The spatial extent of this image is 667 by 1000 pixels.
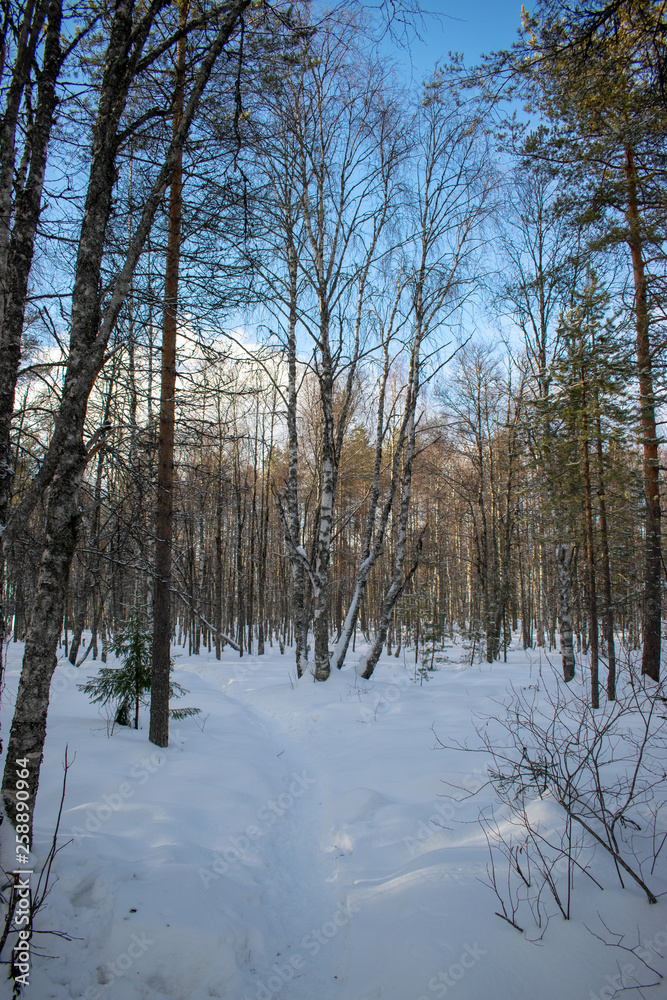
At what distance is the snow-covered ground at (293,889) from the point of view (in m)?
2.37

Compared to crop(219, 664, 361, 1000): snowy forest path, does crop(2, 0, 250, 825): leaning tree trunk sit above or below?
above

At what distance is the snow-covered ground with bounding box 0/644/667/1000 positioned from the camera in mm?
2373

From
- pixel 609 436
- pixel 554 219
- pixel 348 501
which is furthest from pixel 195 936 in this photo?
pixel 348 501

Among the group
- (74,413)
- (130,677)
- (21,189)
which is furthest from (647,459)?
(21,189)

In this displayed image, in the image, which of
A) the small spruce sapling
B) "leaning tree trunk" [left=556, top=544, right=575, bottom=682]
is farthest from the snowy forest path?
"leaning tree trunk" [left=556, top=544, right=575, bottom=682]

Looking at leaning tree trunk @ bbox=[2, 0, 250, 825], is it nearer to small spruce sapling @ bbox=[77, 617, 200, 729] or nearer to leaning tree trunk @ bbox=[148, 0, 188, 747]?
leaning tree trunk @ bbox=[148, 0, 188, 747]

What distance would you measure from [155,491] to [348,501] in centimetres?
1607

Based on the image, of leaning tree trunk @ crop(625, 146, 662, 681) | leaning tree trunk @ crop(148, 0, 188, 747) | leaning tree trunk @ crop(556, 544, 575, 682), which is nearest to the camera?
leaning tree trunk @ crop(148, 0, 188, 747)

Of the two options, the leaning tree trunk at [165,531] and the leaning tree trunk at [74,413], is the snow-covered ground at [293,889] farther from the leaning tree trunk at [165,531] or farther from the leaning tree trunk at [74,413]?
the leaning tree trunk at [74,413]

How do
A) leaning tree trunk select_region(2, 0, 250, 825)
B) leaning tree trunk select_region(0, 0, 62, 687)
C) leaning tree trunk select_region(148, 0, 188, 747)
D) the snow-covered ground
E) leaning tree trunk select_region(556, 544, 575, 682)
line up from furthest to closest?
leaning tree trunk select_region(556, 544, 575, 682)
leaning tree trunk select_region(148, 0, 188, 747)
leaning tree trunk select_region(0, 0, 62, 687)
leaning tree trunk select_region(2, 0, 250, 825)
the snow-covered ground

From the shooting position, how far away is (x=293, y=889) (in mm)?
3477

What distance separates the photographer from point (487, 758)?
5.06m

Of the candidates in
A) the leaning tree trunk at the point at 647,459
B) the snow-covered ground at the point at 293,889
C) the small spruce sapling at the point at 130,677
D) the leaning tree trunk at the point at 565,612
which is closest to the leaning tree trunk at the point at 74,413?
the snow-covered ground at the point at 293,889

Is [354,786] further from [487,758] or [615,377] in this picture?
[615,377]
